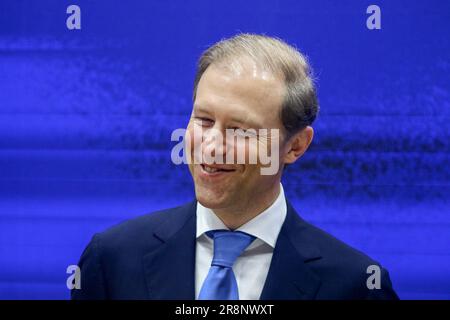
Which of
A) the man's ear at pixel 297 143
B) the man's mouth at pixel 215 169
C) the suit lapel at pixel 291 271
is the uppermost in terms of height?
the man's ear at pixel 297 143

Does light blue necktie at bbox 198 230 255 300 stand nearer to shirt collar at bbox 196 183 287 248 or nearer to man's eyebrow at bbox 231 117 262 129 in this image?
shirt collar at bbox 196 183 287 248

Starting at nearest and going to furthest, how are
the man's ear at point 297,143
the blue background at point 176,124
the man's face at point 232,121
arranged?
the man's face at point 232,121 < the man's ear at point 297,143 < the blue background at point 176,124

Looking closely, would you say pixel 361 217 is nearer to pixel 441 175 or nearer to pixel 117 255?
pixel 441 175

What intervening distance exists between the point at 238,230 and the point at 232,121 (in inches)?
9.7

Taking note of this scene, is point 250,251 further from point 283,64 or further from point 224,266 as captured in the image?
point 283,64

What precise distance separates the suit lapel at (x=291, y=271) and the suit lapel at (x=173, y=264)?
17 centimetres

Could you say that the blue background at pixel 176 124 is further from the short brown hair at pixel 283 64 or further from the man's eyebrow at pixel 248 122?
the man's eyebrow at pixel 248 122

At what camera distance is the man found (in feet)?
4.94

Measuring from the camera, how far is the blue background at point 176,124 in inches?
82.9

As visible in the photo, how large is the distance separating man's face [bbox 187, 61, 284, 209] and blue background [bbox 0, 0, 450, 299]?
23.6 inches

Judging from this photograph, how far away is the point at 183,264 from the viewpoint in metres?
1.54

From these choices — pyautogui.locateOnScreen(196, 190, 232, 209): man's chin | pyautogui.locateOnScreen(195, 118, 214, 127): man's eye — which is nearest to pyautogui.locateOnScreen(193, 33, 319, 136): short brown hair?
pyautogui.locateOnScreen(195, 118, 214, 127): man's eye

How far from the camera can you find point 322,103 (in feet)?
6.98

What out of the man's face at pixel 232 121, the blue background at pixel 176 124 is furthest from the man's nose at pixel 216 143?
the blue background at pixel 176 124
